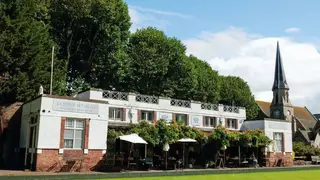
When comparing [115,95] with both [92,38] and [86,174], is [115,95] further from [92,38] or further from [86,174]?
[86,174]

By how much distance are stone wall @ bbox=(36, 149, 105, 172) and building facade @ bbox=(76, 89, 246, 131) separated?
475 centimetres

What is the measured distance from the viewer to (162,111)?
34906 millimetres

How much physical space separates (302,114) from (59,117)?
7783 cm

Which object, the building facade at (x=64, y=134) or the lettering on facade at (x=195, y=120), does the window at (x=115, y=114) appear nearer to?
the building facade at (x=64, y=134)

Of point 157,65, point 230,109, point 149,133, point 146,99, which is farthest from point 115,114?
point 230,109

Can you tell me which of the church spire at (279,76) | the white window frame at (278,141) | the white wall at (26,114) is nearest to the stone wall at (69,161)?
the white wall at (26,114)

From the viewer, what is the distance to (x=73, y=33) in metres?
39.9

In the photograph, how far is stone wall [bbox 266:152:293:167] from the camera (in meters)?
33.8

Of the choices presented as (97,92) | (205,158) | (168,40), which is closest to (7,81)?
(97,92)

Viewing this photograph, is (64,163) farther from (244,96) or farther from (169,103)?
(244,96)

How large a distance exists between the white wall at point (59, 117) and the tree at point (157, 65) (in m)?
17.3

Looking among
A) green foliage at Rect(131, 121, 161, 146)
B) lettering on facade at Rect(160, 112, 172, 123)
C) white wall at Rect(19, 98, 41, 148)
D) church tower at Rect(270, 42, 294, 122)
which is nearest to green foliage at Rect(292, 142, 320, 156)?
lettering on facade at Rect(160, 112, 172, 123)

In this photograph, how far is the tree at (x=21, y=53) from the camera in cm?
2820

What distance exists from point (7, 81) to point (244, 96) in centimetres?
3792
